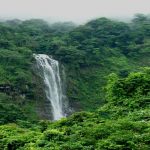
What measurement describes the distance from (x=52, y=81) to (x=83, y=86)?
488 cm

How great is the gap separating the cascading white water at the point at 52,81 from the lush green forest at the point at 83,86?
2.47ft

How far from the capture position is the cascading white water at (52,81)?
45.9 meters

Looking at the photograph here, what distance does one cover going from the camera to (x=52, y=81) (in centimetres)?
4784

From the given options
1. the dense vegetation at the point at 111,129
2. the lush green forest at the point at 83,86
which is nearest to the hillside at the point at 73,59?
the lush green forest at the point at 83,86

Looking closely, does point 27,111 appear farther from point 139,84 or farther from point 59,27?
point 59,27

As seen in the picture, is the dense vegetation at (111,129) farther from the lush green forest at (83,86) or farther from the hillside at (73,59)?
the hillside at (73,59)

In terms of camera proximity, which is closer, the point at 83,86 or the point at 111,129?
the point at 111,129

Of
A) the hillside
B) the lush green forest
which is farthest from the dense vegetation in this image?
the hillside

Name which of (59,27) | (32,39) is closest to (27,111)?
(32,39)

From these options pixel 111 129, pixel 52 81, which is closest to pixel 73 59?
pixel 52 81

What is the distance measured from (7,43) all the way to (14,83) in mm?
7467

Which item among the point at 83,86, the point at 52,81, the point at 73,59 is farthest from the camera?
the point at 73,59

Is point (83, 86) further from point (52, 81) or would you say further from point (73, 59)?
point (52, 81)

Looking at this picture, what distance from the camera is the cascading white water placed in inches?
1807
